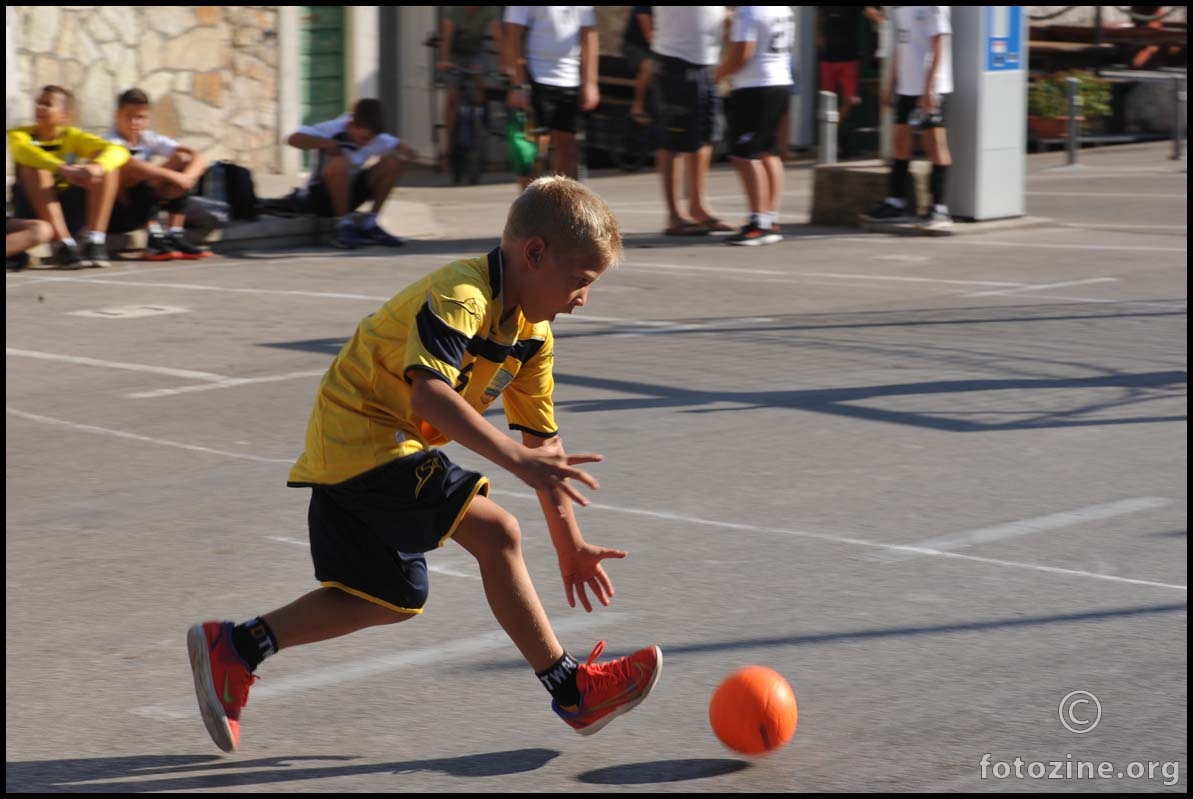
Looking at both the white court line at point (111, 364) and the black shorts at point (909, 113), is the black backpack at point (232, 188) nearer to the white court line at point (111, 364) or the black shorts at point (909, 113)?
the white court line at point (111, 364)

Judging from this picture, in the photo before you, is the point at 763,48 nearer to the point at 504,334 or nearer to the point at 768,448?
the point at 768,448

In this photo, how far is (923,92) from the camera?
49.2ft

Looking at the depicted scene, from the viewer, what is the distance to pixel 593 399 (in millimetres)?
8617

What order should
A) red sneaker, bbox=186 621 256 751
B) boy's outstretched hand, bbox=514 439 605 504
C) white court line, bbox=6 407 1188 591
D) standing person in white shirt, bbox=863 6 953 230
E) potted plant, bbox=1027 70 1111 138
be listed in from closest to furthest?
boy's outstretched hand, bbox=514 439 605 504, red sneaker, bbox=186 621 256 751, white court line, bbox=6 407 1188 591, standing person in white shirt, bbox=863 6 953 230, potted plant, bbox=1027 70 1111 138

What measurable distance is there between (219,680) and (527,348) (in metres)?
1.06

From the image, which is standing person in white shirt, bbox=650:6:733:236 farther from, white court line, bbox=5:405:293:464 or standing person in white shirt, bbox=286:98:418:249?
white court line, bbox=5:405:293:464

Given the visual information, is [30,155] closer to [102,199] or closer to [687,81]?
[102,199]

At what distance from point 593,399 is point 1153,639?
3.96 m

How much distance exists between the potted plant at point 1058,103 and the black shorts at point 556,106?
10.2 meters

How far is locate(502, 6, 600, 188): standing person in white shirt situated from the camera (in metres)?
15.1

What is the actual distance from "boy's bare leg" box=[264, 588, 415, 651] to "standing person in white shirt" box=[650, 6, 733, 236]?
10.9 metres

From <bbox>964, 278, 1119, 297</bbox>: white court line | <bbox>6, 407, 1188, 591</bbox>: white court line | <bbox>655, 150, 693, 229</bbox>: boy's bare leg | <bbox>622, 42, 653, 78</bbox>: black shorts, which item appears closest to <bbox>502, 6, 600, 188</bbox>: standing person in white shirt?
<bbox>655, 150, 693, 229</bbox>: boy's bare leg

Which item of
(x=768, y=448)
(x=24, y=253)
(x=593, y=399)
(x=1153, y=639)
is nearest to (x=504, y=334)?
(x=1153, y=639)

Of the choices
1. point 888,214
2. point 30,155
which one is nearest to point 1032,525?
point 30,155
